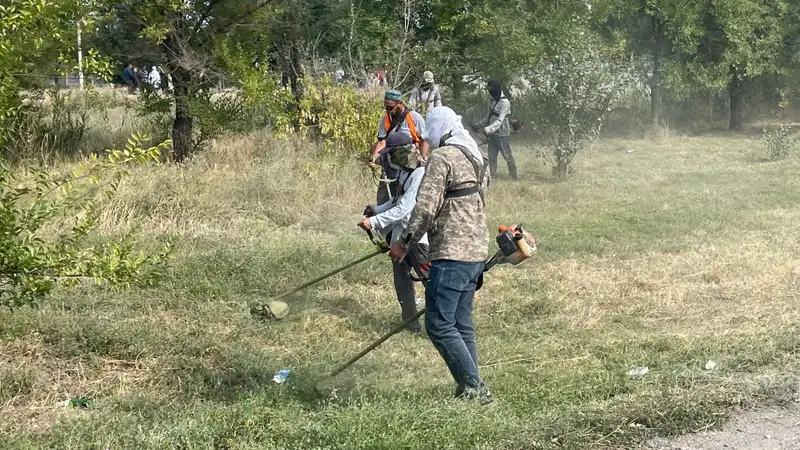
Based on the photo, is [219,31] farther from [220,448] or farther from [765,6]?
[765,6]


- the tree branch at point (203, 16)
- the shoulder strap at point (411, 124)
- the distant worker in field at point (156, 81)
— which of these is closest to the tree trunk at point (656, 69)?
the tree branch at point (203, 16)

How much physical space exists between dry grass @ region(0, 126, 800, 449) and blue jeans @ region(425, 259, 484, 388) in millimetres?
211

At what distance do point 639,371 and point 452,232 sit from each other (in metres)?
1.64

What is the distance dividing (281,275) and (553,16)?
38.4ft

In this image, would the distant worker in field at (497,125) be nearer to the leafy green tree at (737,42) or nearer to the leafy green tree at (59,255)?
the leafy green tree at (737,42)

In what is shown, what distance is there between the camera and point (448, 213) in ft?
14.7

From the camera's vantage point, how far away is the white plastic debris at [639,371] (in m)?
5.00

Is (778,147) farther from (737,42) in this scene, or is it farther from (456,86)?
(456,86)

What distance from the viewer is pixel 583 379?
5.02m

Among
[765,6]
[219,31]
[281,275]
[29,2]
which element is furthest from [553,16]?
[29,2]

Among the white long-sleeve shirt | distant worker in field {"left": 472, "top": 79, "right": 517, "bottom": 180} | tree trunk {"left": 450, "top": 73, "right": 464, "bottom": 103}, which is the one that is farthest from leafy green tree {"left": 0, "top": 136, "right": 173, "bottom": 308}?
tree trunk {"left": 450, "top": 73, "right": 464, "bottom": 103}

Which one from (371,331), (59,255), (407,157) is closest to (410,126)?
(407,157)

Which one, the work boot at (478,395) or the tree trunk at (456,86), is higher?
the tree trunk at (456,86)

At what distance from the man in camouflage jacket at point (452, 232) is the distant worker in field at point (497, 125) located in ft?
26.8
